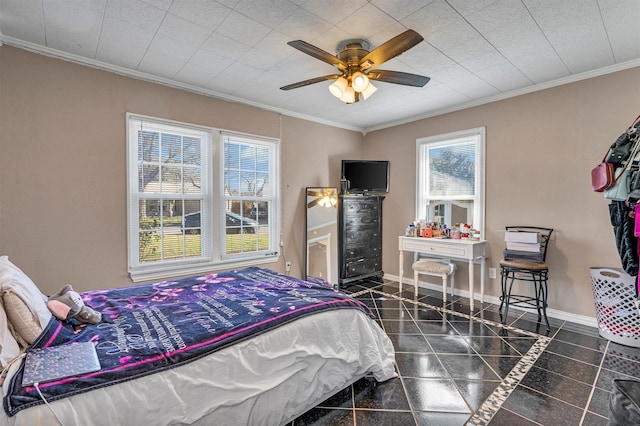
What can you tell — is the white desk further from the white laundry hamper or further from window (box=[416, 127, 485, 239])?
the white laundry hamper

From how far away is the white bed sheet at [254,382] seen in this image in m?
1.15

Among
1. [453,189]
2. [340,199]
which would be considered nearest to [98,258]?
[340,199]

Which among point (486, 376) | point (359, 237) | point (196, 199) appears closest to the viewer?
point (486, 376)

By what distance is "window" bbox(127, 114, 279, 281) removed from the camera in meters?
3.19

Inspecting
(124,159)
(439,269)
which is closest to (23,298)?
(124,159)

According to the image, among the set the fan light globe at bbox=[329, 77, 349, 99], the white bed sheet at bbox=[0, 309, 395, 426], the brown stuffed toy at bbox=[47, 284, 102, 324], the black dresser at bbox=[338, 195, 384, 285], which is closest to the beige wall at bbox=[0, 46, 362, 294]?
the brown stuffed toy at bbox=[47, 284, 102, 324]

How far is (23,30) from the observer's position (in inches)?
91.2

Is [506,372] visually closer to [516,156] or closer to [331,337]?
[331,337]

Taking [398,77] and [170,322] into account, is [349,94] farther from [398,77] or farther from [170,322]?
[170,322]

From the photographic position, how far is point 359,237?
482 cm

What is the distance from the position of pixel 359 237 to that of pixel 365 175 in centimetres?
101

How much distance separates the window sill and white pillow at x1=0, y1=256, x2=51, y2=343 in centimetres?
158

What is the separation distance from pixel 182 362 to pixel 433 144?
423 centimetres

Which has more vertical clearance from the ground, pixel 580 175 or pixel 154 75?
pixel 154 75
